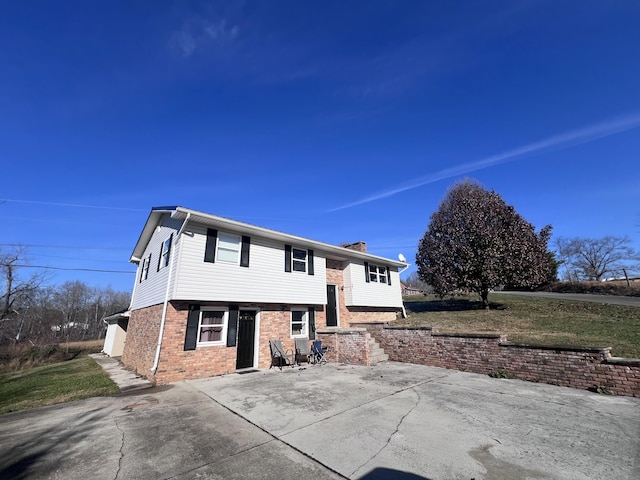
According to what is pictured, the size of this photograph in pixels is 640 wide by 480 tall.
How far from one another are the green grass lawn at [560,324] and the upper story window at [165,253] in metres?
10.9

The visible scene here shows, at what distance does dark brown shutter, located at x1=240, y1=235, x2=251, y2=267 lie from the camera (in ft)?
35.2

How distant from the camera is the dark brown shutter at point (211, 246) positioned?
32.4 ft

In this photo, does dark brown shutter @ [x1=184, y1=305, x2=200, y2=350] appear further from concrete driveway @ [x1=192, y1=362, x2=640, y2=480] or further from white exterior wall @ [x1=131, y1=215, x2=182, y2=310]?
concrete driveway @ [x1=192, y1=362, x2=640, y2=480]

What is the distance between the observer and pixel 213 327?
389 inches

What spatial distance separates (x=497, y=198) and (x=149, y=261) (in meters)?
19.5

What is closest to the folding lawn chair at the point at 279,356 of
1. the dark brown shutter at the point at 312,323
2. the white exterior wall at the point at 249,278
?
the dark brown shutter at the point at 312,323

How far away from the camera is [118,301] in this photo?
56938mm

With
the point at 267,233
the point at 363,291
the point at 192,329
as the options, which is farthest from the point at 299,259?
the point at 192,329

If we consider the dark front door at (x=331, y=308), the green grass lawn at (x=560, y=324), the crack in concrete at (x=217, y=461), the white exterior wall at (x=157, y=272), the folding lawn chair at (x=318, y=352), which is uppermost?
the white exterior wall at (x=157, y=272)

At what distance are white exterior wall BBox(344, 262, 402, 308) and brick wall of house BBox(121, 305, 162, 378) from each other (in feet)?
29.4

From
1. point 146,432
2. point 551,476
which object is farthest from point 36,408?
point 551,476

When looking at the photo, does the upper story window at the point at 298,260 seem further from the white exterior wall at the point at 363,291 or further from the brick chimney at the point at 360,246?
the brick chimney at the point at 360,246

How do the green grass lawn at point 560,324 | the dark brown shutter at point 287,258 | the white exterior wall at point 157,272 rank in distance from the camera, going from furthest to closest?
the dark brown shutter at point 287,258, the white exterior wall at point 157,272, the green grass lawn at point 560,324

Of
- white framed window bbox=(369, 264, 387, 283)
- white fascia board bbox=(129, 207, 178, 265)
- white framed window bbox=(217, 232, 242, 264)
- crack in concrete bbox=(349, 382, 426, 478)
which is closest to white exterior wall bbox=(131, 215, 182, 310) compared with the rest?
white fascia board bbox=(129, 207, 178, 265)
